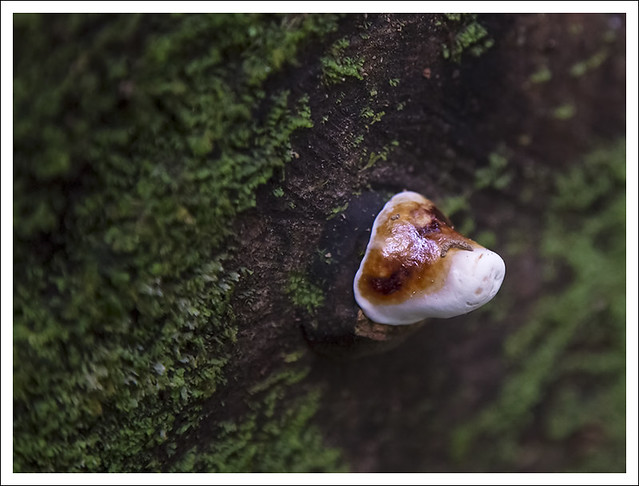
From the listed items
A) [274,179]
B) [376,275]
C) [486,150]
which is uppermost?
[486,150]

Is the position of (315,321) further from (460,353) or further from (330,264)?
(460,353)

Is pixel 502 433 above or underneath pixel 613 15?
underneath

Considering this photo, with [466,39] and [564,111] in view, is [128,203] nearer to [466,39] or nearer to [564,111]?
[466,39]

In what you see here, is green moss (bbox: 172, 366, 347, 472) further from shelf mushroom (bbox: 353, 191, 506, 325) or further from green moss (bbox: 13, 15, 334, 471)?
shelf mushroom (bbox: 353, 191, 506, 325)

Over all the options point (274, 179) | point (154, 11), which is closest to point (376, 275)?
point (274, 179)

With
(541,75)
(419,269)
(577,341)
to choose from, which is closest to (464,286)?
(419,269)

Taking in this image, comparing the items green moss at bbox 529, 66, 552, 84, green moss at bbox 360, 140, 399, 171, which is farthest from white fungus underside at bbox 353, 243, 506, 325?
green moss at bbox 529, 66, 552, 84

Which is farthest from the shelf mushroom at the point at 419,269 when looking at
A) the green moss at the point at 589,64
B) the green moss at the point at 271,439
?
the green moss at the point at 589,64
